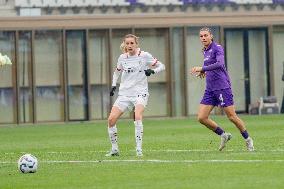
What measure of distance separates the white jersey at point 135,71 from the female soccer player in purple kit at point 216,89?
891 mm

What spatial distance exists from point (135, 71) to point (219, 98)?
1.61m

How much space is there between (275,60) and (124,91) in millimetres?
27080

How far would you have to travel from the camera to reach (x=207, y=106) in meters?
23.1

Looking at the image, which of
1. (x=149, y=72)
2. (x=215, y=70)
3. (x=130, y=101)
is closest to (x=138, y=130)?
(x=130, y=101)

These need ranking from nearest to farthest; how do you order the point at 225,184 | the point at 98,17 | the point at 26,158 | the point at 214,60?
the point at 225,184 → the point at 26,158 → the point at 214,60 → the point at 98,17

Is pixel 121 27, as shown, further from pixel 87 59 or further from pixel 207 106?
pixel 207 106

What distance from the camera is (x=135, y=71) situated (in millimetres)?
23016

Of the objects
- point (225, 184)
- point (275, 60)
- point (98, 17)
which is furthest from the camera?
point (275, 60)

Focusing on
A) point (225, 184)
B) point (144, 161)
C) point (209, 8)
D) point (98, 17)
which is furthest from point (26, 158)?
point (209, 8)

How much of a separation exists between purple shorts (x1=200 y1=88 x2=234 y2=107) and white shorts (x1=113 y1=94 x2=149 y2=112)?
114cm

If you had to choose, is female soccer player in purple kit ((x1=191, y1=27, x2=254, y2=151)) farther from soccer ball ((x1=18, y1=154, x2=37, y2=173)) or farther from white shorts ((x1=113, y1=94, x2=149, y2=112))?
soccer ball ((x1=18, y1=154, x2=37, y2=173))

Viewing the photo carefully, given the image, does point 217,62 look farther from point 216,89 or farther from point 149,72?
point 149,72

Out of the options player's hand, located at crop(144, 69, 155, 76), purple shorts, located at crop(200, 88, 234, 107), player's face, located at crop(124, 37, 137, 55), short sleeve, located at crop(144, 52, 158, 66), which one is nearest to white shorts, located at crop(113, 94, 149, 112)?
player's hand, located at crop(144, 69, 155, 76)

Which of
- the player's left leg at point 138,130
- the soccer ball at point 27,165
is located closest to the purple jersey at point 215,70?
the player's left leg at point 138,130
